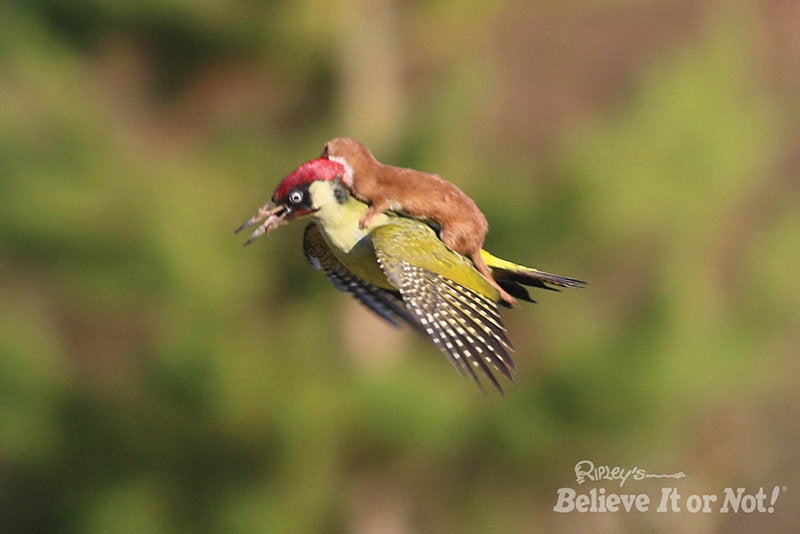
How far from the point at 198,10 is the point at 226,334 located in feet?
5.15

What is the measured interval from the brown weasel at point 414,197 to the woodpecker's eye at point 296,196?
0.08 m

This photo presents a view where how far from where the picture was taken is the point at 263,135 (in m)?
7.11

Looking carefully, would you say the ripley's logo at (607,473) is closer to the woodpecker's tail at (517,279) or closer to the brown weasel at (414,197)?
the woodpecker's tail at (517,279)

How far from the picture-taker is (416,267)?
2.33m

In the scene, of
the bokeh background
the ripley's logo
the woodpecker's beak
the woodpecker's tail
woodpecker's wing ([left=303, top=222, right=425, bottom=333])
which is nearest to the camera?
the woodpecker's beak

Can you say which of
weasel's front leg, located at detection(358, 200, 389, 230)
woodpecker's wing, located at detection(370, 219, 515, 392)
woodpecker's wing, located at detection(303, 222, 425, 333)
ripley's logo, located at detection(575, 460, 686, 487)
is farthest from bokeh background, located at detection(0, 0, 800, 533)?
weasel's front leg, located at detection(358, 200, 389, 230)

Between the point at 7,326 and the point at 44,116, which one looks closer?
the point at 44,116

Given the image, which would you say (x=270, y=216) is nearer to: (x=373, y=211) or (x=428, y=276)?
(x=373, y=211)

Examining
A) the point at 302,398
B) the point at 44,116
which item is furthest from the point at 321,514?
the point at 44,116

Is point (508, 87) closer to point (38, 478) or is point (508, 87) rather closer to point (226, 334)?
point (226, 334)

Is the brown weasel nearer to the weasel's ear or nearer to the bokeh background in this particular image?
the weasel's ear

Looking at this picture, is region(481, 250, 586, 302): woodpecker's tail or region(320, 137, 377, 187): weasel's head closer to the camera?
region(320, 137, 377, 187): weasel's head

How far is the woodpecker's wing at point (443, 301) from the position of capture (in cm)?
228

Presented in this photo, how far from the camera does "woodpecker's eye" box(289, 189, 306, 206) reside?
2.20m
